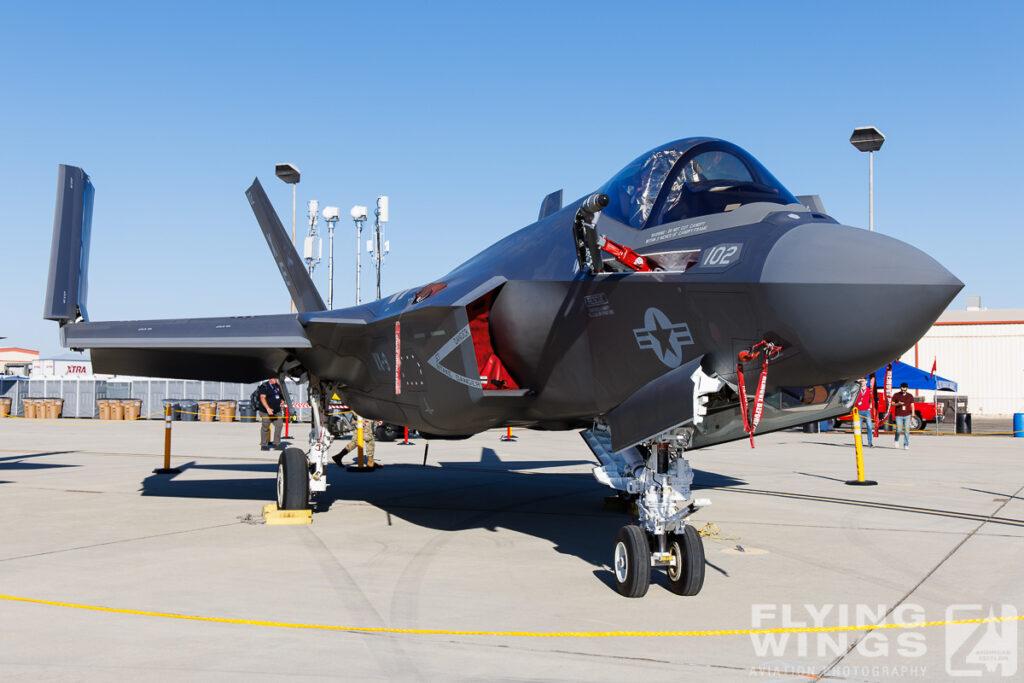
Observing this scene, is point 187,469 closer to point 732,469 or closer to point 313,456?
point 313,456

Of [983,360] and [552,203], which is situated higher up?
[552,203]

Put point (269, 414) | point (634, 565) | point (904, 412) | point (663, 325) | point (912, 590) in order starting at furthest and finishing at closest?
1. point (904, 412)
2. point (269, 414)
3. point (912, 590)
4. point (634, 565)
5. point (663, 325)

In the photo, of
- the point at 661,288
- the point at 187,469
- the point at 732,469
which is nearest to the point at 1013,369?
the point at 732,469

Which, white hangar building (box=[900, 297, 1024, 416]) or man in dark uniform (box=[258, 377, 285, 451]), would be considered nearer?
man in dark uniform (box=[258, 377, 285, 451])

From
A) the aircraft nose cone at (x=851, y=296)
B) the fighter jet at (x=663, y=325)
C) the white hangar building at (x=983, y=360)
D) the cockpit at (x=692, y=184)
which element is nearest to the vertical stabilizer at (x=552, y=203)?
the fighter jet at (x=663, y=325)

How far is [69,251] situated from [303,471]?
429cm

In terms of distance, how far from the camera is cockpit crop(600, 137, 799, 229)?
5.71m

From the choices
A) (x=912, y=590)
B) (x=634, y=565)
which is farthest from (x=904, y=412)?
(x=634, y=565)

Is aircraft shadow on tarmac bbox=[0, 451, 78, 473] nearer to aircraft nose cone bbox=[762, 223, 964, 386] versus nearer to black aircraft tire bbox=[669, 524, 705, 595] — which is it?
black aircraft tire bbox=[669, 524, 705, 595]

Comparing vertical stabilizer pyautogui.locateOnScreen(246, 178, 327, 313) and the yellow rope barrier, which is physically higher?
vertical stabilizer pyautogui.locateOnScreen(246, 178, 327, 313)

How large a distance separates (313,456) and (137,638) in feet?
17.4

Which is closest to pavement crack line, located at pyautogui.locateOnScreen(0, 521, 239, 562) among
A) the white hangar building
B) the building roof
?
the white hangar building

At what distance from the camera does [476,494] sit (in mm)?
12469

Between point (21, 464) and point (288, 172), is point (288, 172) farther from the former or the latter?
point (21, 464)
